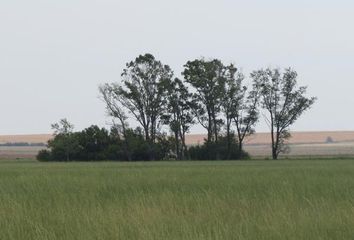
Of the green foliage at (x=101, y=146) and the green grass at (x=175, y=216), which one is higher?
the green foliage at (x=101, y=146)

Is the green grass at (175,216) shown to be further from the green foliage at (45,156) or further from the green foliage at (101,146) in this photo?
the green foliage at (45,156)

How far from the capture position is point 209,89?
92250 mm

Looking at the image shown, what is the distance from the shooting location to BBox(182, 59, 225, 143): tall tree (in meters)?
91.5

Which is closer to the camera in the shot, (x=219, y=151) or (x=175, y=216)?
(x=175, y=216)

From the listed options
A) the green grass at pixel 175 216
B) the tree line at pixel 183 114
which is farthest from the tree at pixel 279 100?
the green grass at pixel 175 216

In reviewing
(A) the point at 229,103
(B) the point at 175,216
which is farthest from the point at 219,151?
(B) the point at 175,216

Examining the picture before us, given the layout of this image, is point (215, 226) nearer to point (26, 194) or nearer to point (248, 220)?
point (248, 220)

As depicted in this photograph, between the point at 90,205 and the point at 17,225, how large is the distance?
8.83ft

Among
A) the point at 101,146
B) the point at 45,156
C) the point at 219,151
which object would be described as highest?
the point at 101,146

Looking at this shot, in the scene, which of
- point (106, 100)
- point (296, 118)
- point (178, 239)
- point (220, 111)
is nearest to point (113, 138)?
point (106, 100)

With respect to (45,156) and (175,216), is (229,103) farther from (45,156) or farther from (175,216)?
(175,216)

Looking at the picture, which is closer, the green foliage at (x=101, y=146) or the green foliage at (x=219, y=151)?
the green foliage at (x=219, y=151)

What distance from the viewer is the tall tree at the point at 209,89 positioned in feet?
300

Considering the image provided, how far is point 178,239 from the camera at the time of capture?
7.62 meters
